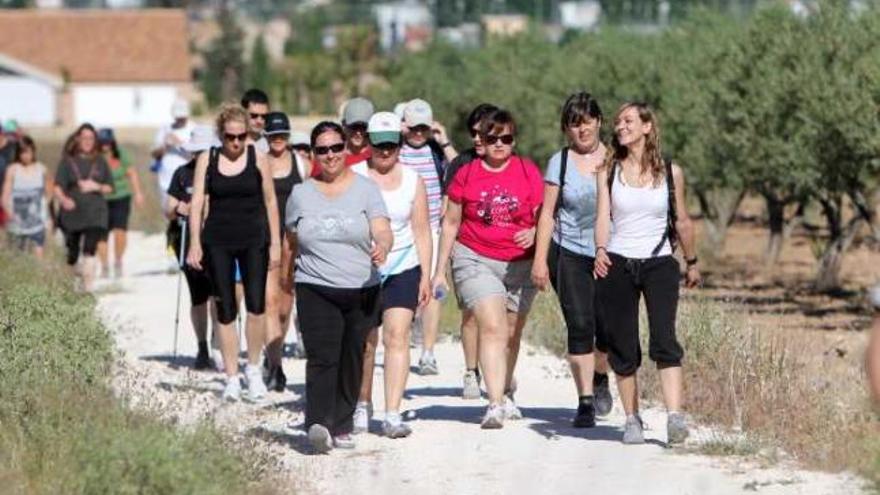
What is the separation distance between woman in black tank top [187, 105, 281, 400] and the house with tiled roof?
8194cm

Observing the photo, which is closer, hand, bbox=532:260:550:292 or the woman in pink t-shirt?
hand, bbox=532:260:550:292

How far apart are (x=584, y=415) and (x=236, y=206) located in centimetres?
267

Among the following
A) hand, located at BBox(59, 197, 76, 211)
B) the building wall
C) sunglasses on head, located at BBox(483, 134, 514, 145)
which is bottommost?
the building wall

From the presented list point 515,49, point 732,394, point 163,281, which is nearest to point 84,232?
point 163,281

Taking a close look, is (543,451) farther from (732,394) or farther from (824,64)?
(824,64)

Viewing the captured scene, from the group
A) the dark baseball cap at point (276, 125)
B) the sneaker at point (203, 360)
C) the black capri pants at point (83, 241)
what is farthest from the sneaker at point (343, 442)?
the black capri pants at point (83, 241)

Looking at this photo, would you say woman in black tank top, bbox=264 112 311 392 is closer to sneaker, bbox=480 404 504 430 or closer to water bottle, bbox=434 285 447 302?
water bottle, bbox=434 285 447 302

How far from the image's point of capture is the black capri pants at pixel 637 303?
39.4 ft

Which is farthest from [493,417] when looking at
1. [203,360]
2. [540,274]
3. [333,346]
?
[203,360]

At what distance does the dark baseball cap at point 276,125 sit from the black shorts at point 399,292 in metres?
3.04

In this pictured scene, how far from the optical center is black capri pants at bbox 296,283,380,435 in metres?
12.3

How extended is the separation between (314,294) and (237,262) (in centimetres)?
231

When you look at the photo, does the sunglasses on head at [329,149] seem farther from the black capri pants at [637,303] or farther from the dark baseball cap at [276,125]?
the dark baseball cap at [276,125]

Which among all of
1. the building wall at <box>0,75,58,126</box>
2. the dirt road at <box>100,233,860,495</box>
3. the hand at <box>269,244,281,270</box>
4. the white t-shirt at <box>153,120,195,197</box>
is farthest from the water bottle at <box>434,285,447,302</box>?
the building wall at <box>0,75,58,126</box>
